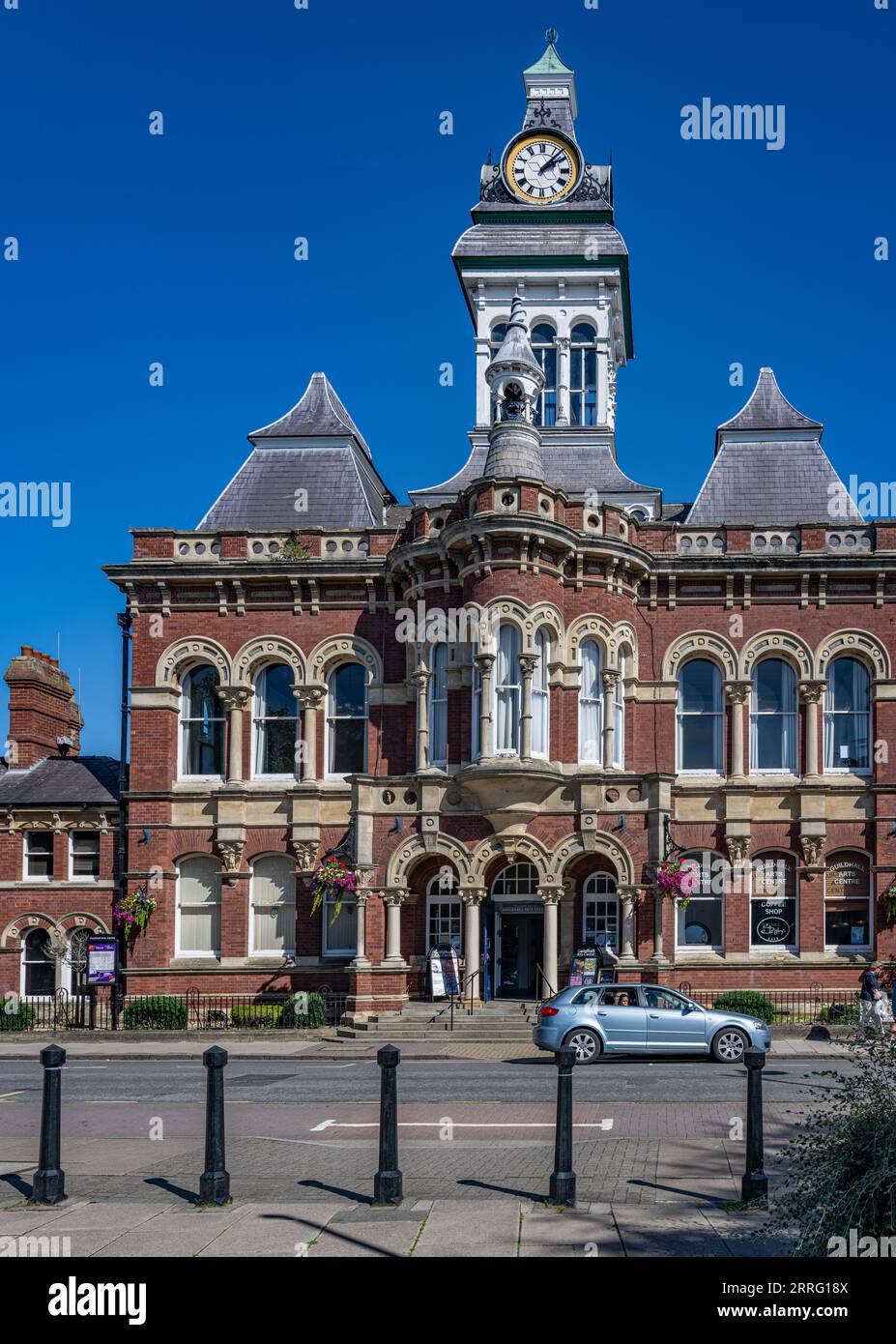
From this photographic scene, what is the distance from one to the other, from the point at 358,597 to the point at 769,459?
11.0m

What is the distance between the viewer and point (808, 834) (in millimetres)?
31203

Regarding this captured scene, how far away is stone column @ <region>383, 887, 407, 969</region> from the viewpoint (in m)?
29.3

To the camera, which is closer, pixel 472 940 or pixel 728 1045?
pixel 728 1045

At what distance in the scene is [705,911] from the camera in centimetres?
3167

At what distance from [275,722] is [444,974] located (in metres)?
7.19

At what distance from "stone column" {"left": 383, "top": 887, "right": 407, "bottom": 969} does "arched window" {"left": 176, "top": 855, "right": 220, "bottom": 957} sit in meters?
4.73

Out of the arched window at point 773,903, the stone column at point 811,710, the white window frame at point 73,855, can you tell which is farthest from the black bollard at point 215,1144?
the white window frame at point 73,855

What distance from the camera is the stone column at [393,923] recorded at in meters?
29.3

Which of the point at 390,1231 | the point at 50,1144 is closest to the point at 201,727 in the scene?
the point at 50,1144

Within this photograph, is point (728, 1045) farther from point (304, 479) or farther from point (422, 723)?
point (304, 479)

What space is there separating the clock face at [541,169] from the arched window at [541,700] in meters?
15.8
